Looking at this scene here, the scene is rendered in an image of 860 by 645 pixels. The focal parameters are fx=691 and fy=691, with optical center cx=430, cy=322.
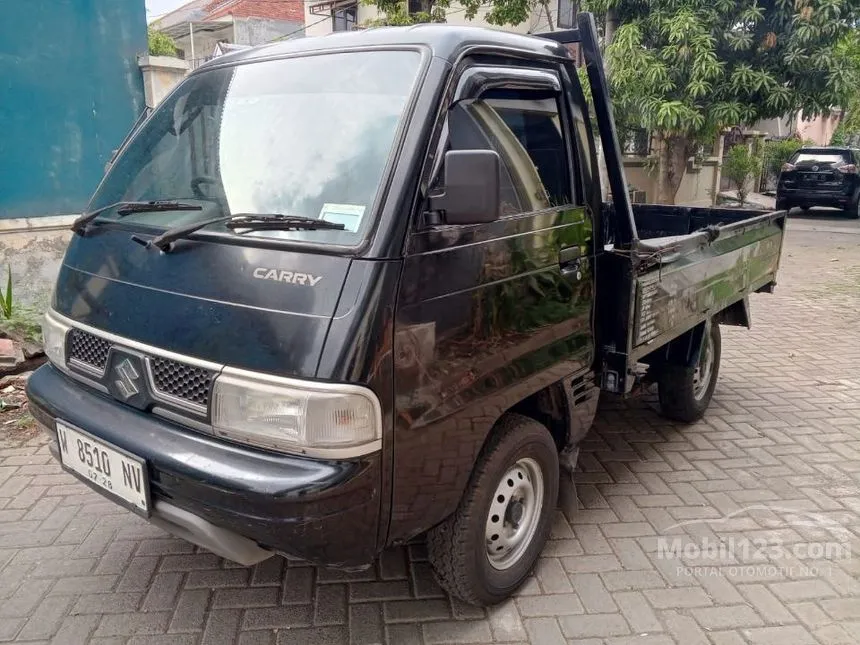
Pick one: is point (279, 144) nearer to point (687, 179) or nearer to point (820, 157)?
point (687, 179)

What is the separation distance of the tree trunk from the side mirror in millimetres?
9233

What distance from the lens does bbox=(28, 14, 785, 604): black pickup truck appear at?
6.72ft

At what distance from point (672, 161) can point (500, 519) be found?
9.58m

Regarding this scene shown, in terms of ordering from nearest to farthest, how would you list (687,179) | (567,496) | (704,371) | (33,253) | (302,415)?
(302,415), (567,496), (704,371), (33,253), (687,179)

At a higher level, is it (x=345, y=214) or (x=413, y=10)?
(x=413, y=10)

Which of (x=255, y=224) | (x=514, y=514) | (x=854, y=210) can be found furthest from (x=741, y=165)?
(x=255, y=224)

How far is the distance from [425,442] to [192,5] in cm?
3531

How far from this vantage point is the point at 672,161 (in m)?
11.0

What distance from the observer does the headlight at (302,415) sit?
6.50ft

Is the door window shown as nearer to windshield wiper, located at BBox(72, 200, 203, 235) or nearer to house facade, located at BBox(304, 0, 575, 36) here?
windshield wiper, located at BBox(72, 200, 203, 235)

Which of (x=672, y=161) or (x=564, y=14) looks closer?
(x=672, y=161)

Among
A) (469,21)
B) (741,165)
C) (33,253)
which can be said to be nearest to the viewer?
(33,253)

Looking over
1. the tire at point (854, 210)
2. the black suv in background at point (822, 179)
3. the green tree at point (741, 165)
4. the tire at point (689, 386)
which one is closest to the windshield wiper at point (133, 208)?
the tire at point (689, 386)

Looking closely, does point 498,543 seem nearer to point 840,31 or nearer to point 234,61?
point 234,61
